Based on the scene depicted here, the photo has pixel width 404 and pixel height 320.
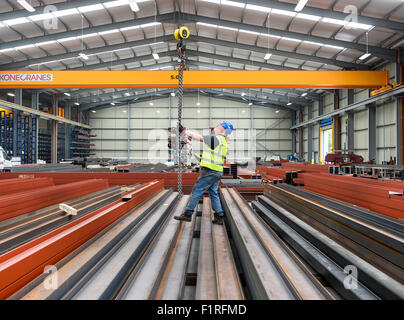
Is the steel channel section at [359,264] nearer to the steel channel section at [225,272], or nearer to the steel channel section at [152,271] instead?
the steel channel section at [225,272]

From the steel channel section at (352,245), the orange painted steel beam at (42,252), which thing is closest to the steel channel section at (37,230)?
the orange painted steel beam at (42,252)

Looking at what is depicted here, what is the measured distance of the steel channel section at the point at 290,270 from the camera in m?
1.31

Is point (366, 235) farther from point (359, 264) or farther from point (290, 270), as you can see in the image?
point (290, 270)

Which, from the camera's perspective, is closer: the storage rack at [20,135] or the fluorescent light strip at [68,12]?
the fluorescent light strip at [68,12]

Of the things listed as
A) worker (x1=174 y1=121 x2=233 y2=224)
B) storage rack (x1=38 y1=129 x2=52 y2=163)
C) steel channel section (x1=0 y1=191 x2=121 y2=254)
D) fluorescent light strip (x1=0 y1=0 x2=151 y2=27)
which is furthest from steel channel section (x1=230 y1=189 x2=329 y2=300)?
storage rack (x1=38 y1=129 x2=52 y2=163)

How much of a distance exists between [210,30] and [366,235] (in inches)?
463

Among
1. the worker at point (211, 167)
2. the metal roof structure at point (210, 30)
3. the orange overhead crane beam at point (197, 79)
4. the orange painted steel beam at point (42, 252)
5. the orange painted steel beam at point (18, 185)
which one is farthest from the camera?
the orange overhead crane beam at point (197, 79)

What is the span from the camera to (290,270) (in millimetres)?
1556

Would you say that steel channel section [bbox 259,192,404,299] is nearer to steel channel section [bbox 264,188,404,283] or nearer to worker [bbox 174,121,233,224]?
steel channel section [bbox 264,188,404,283]

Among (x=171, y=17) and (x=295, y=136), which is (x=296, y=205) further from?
(x=295, y=136)

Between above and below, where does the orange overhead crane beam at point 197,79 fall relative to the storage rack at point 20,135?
above

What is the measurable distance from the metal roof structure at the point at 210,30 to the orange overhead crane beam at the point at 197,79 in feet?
5.59

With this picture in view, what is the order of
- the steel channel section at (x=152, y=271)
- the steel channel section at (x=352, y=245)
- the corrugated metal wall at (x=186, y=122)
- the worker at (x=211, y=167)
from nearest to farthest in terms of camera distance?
the steel channel section at (x=152, y=271) < the steel channel section at (x=352, y=245) < the worker at (x=211, y=167) < the corrugated metal wall at (x=186, y=122)
